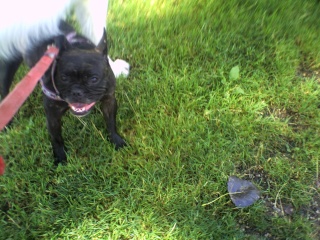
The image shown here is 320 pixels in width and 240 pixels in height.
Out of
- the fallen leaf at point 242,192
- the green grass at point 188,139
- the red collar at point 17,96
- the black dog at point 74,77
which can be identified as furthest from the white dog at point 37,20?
the fallen leaf at point 242,192

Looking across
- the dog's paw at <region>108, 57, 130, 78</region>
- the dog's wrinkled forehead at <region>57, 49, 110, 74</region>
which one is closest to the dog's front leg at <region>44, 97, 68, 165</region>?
the dog's wrinkled forehead at <region>57, 49, 110, 74</region>

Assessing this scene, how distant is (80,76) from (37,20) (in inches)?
11.8

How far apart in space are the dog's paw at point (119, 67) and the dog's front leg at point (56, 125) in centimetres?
60

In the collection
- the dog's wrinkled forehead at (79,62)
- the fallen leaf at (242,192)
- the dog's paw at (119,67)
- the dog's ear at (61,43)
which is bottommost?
the fallen leaf at (242,192)

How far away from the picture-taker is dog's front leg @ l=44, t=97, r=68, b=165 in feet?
6.25

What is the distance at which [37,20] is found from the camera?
1.71 m

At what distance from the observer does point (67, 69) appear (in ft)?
5.61

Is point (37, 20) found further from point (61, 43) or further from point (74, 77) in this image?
point (74, 77)

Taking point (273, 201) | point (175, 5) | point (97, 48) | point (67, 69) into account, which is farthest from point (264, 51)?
point (67, 69)

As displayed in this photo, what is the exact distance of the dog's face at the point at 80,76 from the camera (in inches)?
67.6

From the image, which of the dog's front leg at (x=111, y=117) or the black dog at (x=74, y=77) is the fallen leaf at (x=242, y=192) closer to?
the dog's front leg at (x=111, y=117)

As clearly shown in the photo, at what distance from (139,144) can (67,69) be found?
0.71 metres

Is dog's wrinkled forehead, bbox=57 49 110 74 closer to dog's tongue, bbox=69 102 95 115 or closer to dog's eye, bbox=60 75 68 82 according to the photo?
dog's eye, bbox=60 75 68 82

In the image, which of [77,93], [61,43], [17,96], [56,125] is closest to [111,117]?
[56,125]
